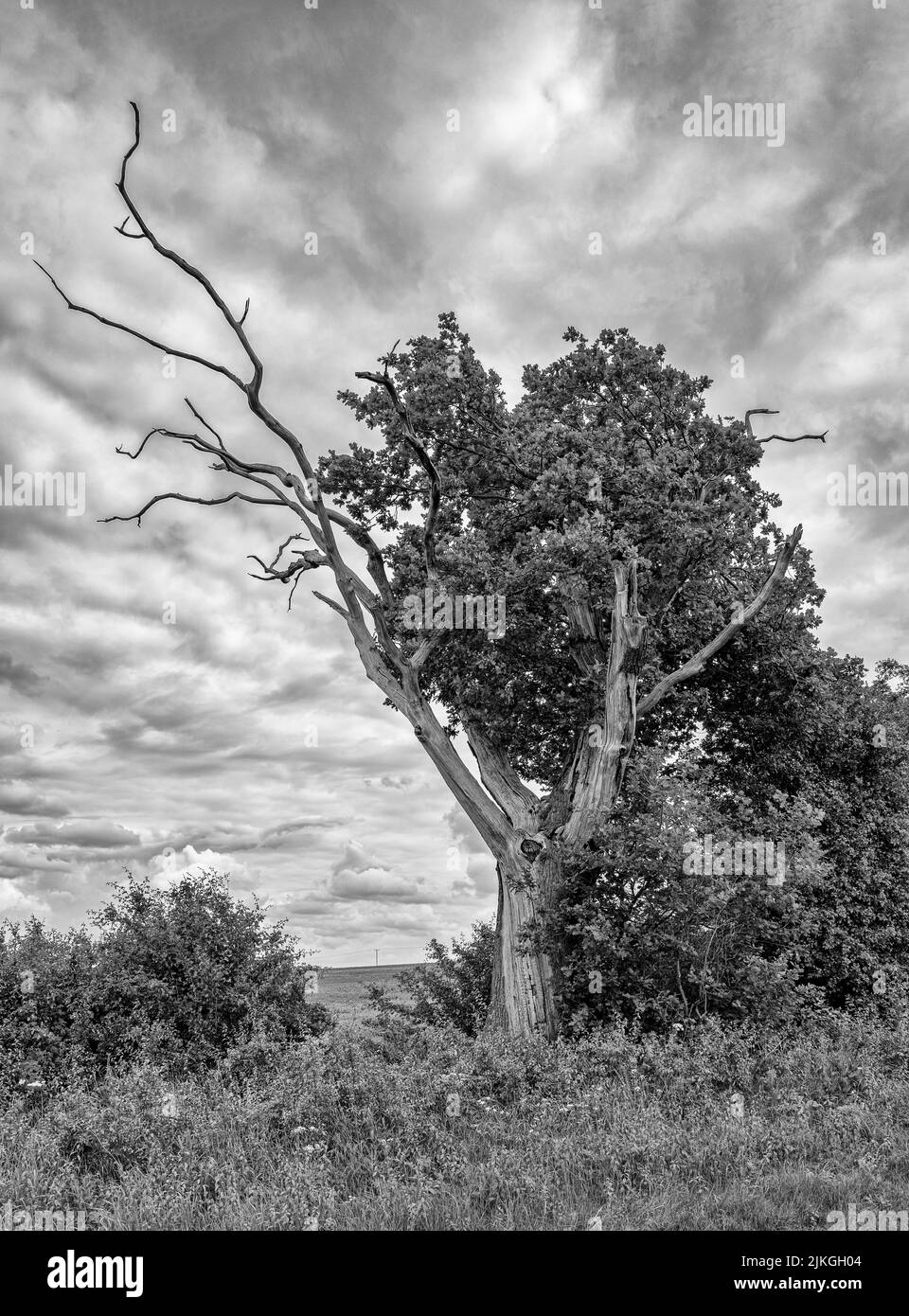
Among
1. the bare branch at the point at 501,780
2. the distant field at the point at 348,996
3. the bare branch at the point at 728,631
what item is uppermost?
the bare branch at the point at 728,631

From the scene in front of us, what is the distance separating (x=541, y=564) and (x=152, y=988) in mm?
10264

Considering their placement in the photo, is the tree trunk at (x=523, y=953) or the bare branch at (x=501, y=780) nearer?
the tree trunk at (x=523, y=953)

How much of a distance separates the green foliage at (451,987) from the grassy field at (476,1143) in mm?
8155

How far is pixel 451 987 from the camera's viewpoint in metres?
20.8

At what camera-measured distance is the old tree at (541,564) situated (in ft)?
59.0

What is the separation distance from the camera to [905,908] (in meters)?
21.0

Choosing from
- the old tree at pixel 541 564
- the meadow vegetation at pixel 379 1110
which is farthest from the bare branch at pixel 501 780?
the meadow vegetation at pixel 379 1110

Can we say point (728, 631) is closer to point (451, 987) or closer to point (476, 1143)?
point (451, 987)

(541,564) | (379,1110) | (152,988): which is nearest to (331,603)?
(541,564)

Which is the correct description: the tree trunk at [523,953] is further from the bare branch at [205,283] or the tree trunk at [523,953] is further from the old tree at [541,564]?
the bare branch at [205,283]

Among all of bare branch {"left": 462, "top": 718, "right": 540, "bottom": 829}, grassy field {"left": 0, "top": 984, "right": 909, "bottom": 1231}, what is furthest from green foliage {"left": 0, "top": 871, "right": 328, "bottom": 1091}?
bare branch {"left": 462, "top": 718, "right": 540, "bottom": 829}

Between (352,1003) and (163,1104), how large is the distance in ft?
44.9

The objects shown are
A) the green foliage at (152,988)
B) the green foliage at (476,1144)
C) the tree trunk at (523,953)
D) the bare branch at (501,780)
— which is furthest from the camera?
the bare branch at (501,780)
